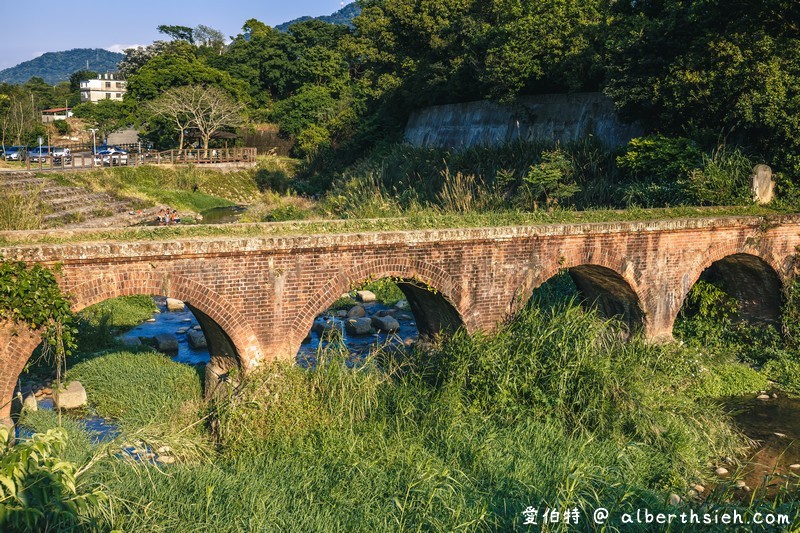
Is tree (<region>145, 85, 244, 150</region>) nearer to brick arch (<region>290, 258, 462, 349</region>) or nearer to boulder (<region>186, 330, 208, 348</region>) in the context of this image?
boulder (<region>186, 330, 208, 348</region>)

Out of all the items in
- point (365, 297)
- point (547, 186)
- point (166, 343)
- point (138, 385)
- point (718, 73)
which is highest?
point (718, 73)

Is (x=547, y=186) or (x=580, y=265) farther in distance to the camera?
(x=547, y=186)

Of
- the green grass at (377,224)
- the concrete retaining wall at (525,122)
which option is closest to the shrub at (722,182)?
the green grass at (377,224)

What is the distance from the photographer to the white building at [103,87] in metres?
103

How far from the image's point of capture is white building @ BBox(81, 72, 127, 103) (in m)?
103

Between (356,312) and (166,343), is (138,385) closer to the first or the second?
(166,343)

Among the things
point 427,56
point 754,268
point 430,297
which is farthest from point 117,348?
point 427,56

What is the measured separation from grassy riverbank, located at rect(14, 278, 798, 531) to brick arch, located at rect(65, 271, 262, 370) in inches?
24.1

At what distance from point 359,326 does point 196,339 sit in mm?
3583

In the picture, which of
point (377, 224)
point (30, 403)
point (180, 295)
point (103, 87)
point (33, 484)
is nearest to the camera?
point (33, 484)

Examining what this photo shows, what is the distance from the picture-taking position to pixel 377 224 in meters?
12.2

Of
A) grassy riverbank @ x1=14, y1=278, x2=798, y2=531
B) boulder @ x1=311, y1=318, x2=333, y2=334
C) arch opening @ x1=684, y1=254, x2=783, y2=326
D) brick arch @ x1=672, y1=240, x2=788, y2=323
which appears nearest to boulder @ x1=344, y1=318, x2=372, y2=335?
boulder @ x1=311, y1=318, x2=333, y2=334

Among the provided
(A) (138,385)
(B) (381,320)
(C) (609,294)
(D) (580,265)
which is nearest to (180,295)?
(A) (138,385)

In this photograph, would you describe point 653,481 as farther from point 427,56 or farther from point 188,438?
point 427,56
